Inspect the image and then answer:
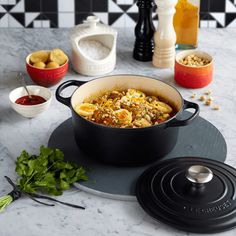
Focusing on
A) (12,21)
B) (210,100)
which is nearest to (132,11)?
(12,21)

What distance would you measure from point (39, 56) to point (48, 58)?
0.03 meters

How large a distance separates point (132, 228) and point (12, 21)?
1266 mm

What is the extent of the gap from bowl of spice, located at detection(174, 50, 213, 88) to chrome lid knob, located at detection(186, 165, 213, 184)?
1.73 feet

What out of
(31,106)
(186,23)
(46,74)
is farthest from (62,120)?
(186,23)

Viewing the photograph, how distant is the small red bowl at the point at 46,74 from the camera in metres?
2.01

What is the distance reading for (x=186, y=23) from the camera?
2242 mm

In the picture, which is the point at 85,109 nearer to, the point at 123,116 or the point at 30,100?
the point at 123,116

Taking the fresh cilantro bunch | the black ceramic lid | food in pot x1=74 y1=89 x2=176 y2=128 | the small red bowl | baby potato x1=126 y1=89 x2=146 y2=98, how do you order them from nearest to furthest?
the black ceramic lid < the fresh cilantro bunch < food in pot x1=74 y1=89 x2=176 y2=128 < baby potato x1=126 y1=89 x2=146 y2=98 < the small red bowl

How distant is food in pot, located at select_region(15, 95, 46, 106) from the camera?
1906 millimetres

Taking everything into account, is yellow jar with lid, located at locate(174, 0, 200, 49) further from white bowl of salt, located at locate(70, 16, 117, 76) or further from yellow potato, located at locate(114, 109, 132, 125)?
yellow potato, located at locate(114, 109, 132, 125)

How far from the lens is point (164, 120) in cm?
168

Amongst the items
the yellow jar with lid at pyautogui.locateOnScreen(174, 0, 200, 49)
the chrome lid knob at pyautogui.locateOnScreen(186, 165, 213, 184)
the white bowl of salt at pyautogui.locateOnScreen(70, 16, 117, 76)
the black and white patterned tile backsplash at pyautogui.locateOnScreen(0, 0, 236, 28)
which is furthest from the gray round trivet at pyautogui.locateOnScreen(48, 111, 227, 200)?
the black and white patterned tile backsplash at pyautogui.locateOnScreen(0, 0, 236, 28)

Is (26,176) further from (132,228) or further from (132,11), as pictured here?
(132,11)

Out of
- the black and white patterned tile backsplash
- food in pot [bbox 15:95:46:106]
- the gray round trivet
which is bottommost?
the gray round trivet
